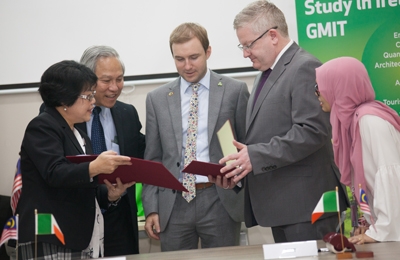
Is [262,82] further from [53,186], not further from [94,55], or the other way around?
[53,186]

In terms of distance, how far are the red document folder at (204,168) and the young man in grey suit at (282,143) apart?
0.18 ft

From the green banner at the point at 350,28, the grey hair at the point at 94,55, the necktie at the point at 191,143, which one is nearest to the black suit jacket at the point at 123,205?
the grey hair at the point at 94,55

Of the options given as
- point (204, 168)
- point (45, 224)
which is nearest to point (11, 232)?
point (45, 224)

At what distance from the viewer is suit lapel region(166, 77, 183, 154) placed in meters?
3.76

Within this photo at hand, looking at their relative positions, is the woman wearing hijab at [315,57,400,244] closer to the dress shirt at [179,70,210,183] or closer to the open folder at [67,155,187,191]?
the open folder at [67,155,187,191]

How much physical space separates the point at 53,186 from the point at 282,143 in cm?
121

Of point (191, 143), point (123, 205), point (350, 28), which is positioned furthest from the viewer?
point (350, 28)

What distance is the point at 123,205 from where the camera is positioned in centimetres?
384

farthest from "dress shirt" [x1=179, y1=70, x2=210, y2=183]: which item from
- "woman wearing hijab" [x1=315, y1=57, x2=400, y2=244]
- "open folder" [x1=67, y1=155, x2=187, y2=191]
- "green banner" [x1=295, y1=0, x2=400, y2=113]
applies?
"green banner" [x1=295, y1=0, x2=400, y2=113]

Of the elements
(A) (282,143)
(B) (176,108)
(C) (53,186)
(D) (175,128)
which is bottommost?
(C) (53,186)

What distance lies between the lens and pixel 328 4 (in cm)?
487

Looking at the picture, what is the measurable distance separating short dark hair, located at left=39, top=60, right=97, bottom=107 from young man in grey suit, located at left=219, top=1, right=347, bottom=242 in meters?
0.86

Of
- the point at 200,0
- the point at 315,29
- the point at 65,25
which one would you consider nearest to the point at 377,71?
the point at 315,29

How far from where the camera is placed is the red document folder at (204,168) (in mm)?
3119
